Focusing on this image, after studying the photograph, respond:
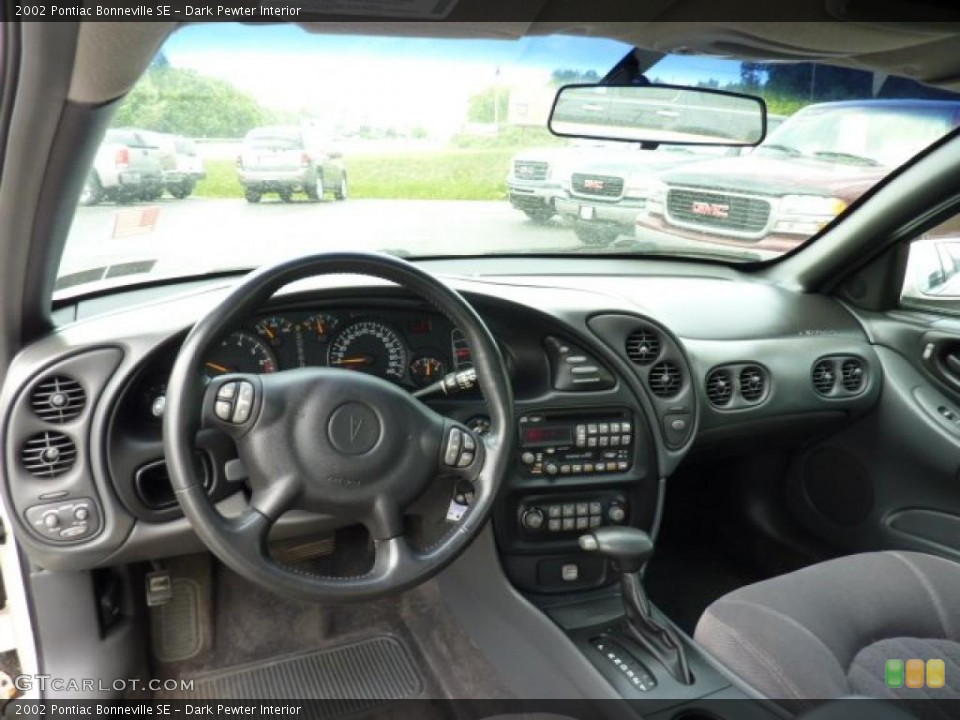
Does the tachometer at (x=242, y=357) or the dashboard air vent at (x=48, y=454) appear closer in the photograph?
the dashboard air vent at (x=48, y=454)

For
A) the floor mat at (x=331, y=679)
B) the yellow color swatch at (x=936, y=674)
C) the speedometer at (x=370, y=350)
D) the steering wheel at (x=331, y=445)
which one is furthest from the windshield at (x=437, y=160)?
the yellow color swatch at (x=936, y=674)

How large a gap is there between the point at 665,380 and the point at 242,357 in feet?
4.06

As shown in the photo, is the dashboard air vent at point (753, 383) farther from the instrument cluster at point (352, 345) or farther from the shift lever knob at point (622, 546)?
the instrument cluster at point (352, 345)

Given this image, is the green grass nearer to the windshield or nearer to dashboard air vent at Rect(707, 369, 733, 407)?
the windshield

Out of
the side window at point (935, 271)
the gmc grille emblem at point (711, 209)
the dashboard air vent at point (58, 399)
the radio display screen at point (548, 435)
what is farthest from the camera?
the gmc grille emblem at point (711, 209)

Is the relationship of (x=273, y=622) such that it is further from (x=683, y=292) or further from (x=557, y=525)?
(x=683, y=292)

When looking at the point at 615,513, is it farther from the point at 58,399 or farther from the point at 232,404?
the point at 58,399

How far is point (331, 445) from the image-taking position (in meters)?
1.65

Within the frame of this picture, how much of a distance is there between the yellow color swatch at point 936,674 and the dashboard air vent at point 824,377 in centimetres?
116

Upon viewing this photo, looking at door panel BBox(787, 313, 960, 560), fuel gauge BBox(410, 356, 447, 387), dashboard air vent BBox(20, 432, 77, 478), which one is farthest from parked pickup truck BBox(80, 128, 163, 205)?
door panel BBox(787, 313, 960, 560)

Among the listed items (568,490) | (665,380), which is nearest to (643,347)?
(665,380)

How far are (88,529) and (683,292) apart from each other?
211cm

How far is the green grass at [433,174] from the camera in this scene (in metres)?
2.54

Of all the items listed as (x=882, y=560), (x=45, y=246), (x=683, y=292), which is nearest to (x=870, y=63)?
(x=683, y=292)
